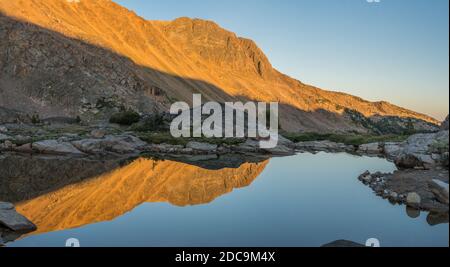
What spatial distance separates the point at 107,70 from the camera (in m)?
76.4

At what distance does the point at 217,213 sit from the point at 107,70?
214 feet

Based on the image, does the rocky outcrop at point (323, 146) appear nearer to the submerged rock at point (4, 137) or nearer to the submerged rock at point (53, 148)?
the submerged rock at point (53, 148)

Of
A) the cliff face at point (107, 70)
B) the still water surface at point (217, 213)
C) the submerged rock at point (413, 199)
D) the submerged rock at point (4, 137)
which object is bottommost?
the still water surface at point (217, 213)

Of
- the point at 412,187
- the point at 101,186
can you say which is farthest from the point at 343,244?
the point at 101,186

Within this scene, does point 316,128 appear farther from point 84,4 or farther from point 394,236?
point 394,236

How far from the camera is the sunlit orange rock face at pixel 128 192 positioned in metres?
15.8

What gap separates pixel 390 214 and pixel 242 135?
3398 cm

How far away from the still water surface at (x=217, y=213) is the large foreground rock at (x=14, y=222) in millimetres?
383

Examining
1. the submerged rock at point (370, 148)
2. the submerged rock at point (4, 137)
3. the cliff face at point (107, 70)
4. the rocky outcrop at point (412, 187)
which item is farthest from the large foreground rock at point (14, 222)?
the cliff face at point (107, 70)

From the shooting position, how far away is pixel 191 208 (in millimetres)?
17656

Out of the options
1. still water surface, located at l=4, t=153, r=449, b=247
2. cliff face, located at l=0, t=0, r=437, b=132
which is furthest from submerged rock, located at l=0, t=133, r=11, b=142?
cliff face, located at l=0, t=0, r=437, b=132

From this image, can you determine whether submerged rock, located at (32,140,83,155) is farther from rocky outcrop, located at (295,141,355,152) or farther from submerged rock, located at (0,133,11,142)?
rocky outcrop, located at (295,141,355,152)

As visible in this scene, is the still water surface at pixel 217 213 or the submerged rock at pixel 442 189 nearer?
the submerged rock at pixel 442 189
